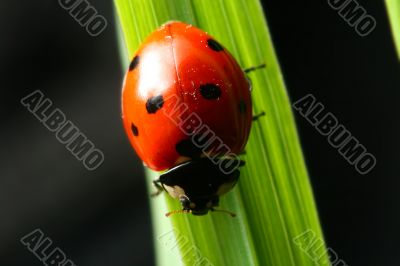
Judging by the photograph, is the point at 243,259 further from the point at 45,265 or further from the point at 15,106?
the point at 15,106

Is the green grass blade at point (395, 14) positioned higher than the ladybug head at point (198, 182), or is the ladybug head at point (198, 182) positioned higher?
the green grass blade at point (395, 14)

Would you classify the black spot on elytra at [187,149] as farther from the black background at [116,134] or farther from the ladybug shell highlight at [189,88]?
the black background at [116,134]

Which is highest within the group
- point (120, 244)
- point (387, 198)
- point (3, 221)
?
point (387, 198)

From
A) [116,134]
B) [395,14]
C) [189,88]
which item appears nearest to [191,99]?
[189,88]

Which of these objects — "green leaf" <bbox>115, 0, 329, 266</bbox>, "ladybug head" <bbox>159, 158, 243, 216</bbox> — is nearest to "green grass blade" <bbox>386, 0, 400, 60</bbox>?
"green leaf" <bbox>115, 0, 329, 266</bbox>

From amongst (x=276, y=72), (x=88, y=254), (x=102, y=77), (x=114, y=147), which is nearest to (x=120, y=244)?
(x=88, y=254)

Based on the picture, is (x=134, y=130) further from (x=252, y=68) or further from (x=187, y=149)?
(x=252, y=68)

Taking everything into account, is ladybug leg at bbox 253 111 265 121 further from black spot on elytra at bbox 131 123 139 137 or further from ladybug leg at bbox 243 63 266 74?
black spot on elytra at bbox 131 123 139 137

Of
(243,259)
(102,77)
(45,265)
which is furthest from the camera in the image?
(102,77)

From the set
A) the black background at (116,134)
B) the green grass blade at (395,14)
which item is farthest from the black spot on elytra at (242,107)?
the black background at (116,134)
